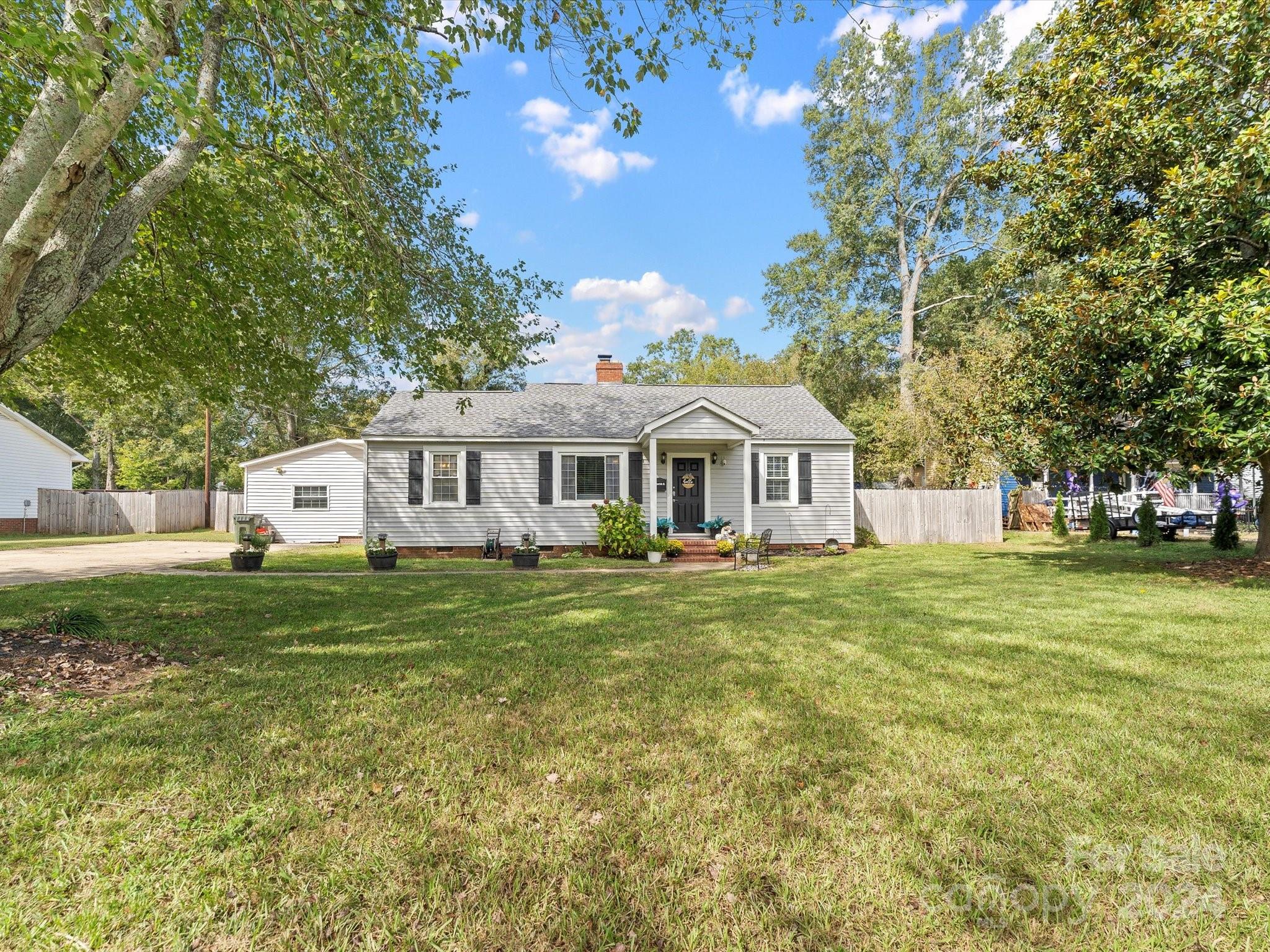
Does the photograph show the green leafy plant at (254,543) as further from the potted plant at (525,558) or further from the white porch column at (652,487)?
the white porch column at (652,487)

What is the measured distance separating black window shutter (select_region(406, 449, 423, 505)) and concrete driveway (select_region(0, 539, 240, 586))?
16.0 ft

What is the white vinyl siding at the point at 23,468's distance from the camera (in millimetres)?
21516

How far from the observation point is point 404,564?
13.1 metres

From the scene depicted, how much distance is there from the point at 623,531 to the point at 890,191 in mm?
21942

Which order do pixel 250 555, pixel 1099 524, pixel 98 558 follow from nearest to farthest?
pixel 250 555
pixel 98 558
pixel 1099 524

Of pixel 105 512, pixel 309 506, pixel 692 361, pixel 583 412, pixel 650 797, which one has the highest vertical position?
pixel 692 361

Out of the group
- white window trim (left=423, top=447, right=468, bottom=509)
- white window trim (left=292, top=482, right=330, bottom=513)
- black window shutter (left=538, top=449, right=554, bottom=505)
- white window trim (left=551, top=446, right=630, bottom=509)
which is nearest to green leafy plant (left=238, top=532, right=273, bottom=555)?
white window trim (left=423, top=447, right=468, bottom=509)

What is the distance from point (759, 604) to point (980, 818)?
5.31 meters

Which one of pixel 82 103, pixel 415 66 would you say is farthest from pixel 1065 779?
pixel 415 66

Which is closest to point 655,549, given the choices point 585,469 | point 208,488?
point 585,469

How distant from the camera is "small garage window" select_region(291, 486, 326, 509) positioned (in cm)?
1948

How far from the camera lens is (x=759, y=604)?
791 centimetres

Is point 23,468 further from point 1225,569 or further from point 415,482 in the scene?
point 1225,569

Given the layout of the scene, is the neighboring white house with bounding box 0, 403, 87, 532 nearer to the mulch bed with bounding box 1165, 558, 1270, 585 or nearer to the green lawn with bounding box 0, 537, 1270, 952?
the green lawn with bounding box 0, 537, 1270, 952
